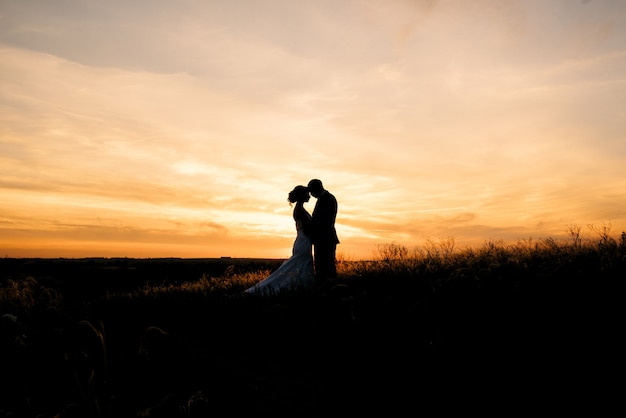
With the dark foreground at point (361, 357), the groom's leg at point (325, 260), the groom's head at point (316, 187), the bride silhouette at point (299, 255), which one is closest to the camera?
the dark foreground at point (361, 357)

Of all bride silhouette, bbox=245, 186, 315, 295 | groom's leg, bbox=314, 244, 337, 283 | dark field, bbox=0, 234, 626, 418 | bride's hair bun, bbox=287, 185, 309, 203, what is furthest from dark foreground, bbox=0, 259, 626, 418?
bride's hair bun, bbox=287, 185, 309, 203

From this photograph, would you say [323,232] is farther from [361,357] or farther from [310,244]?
[361,357]

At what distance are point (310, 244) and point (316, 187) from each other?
5.54ft

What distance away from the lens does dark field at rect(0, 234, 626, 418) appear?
182 inches

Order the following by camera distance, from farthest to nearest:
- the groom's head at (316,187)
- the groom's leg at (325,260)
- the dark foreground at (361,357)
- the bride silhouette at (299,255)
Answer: the bride silhouette at (299,255) < the groom's leg at (325,260) < the groom's head at (316,187) < the dark foreground at (361,357)

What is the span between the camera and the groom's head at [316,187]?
12094 millimetres

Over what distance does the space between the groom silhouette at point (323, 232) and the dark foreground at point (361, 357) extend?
11.5 feet

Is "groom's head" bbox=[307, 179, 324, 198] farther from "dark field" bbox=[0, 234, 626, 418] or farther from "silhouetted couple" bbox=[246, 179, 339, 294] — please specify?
"dark field" bbox=[0, 234, 626, 418]

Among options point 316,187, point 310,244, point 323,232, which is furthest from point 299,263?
point 316,187

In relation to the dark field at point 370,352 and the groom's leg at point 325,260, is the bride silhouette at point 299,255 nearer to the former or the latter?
the groom's leg at point 325,260

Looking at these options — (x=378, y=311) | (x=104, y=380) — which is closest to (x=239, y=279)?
(x=378, y=311)

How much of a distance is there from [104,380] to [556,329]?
523cm

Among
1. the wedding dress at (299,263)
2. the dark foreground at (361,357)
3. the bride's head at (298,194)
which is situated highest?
the bride's head at (298,194)

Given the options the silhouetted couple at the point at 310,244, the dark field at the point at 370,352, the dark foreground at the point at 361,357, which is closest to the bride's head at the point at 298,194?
the silhouetted couple at the point at 310,244
